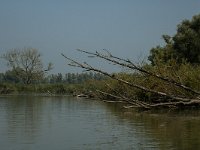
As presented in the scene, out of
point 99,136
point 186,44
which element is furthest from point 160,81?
point 186,44

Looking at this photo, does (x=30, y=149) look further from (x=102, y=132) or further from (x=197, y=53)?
(x=197, y=53)

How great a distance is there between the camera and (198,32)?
124ft

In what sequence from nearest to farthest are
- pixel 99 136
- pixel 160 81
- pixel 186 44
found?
pixel 160 81 → pixel 99 136 → pixel 186 44

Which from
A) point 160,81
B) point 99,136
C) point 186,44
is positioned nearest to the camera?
point 160,81

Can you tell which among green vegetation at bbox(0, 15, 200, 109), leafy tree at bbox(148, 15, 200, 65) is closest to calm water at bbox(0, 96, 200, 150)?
green vegetation at bbox(0, 15, 200, 109)

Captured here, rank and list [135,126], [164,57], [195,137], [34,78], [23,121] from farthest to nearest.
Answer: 1. [34,78]
2. [164,57]
3. [23,121]
4. [135,126]
5. [195,137]

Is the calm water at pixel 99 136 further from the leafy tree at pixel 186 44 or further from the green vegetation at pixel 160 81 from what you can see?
the leafy tree at pixel 186 44

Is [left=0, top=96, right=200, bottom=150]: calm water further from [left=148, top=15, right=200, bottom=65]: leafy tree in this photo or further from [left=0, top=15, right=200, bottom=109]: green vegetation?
[left=148, top=15, right=200, bottom=65]: leafy tree

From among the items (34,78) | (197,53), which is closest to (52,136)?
(197,53)

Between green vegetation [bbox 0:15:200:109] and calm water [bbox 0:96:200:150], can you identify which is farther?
calm water [bbox 0:96:200:150]

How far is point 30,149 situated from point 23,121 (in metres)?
9.15

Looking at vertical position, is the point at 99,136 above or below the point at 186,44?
below

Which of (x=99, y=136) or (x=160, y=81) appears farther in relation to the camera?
(x=99, y=136)

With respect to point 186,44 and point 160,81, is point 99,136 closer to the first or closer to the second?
point 160,81
